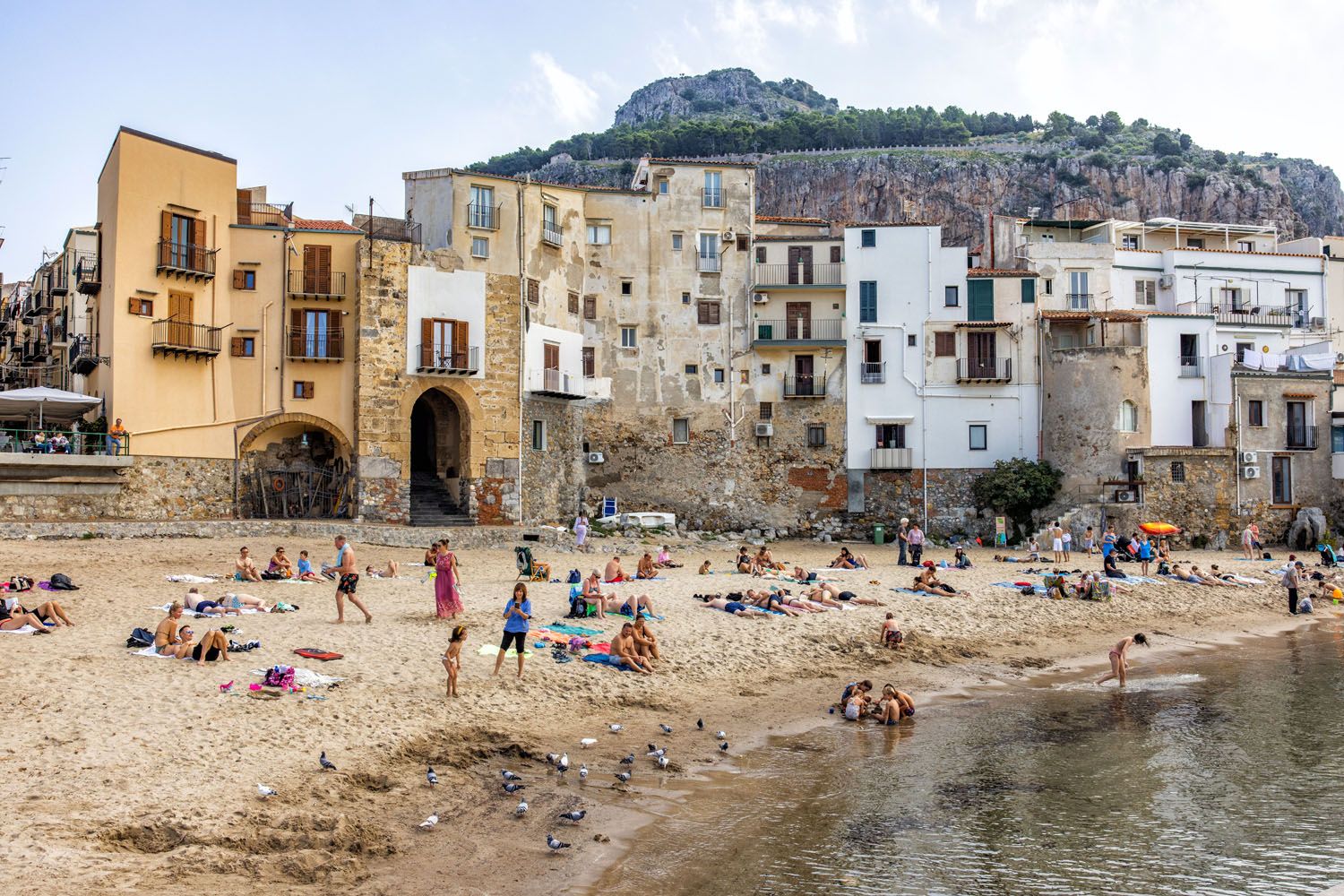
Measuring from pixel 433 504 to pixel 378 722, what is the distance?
2422 centimetres

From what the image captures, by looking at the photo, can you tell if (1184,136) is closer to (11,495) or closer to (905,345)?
(905,345)

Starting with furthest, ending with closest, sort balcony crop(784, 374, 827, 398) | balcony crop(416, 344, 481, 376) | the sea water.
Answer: balcony crop(784, 374, 827, 398), balcony crop(416, 344, 481, 376), the sea water

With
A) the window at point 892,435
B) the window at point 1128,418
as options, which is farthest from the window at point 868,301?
the window at point 1128,418

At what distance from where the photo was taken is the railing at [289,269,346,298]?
117 feet

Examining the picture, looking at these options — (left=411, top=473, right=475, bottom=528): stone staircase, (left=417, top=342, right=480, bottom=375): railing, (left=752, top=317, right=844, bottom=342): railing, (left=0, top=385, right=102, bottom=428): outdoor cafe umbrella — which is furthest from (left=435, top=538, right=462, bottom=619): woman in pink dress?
(left=752, top=317, right=844, bottom=342): railing

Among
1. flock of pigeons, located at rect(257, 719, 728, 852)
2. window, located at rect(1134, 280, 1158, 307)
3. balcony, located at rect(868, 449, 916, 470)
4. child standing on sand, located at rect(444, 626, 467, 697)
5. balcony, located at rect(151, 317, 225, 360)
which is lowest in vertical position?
flock of pigeons, located at rect(257, 719, 728, 852)

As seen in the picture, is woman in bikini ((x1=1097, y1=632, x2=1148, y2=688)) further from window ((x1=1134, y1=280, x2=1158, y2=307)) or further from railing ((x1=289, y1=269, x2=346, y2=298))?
window ((x1=1134, y1=280, x2=1158, y2=307))

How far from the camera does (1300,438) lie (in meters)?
42.2

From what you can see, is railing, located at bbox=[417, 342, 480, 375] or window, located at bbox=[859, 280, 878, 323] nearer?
railing, located at bbox=[417, 342, 480, 375]

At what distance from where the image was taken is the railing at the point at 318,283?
35.8 m

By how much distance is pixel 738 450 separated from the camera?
43531 mm

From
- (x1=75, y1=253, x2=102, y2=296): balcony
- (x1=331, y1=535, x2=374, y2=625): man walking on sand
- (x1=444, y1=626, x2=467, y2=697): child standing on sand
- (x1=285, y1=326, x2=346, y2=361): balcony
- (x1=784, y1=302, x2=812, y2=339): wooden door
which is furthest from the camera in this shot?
(x1=784, y1=302, x2=812, y2=339): wooden door

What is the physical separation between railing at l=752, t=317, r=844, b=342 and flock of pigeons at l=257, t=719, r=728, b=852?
1172 inches

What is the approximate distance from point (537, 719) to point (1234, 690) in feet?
43.5
